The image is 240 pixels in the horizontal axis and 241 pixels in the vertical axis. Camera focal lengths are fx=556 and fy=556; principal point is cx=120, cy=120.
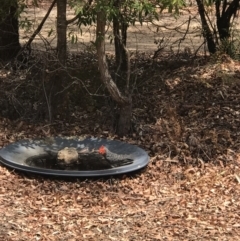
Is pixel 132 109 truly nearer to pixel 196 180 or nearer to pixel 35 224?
pixel 196 180

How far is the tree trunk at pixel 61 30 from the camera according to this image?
242 inches

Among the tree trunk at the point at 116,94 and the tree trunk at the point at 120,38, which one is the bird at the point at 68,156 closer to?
the tree trunk at the point at 116,94

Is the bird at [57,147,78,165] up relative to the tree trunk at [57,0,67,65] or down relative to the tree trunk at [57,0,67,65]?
down

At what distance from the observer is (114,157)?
18.2 feet

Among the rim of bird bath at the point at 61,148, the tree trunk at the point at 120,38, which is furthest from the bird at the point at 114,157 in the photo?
the tree trunk at the point at 120,38

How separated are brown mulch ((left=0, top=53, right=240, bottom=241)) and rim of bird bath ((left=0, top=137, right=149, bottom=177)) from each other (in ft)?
0.30

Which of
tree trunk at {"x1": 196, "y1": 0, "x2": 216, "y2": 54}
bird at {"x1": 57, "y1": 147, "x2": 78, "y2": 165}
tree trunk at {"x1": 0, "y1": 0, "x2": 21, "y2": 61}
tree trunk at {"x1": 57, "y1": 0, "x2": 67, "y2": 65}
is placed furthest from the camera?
tree trunk at {"x1": 196, "y1": 0, "x2": 216, "y2": 54}

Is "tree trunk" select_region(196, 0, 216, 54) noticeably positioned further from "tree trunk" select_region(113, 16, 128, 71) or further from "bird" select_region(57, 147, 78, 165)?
"bird" select_region(57, 147, 78, 165)

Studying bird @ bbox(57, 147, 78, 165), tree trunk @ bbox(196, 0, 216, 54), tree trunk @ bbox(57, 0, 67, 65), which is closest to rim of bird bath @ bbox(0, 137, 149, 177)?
bird @ bbox(57, 147, 78, 165)

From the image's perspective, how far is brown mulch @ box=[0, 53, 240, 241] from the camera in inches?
169

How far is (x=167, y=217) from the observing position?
450 cm

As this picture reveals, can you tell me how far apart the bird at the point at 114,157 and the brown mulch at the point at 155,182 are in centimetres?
19

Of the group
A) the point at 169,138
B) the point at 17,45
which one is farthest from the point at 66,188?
the point at 17,45

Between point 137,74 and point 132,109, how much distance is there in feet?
2.98
